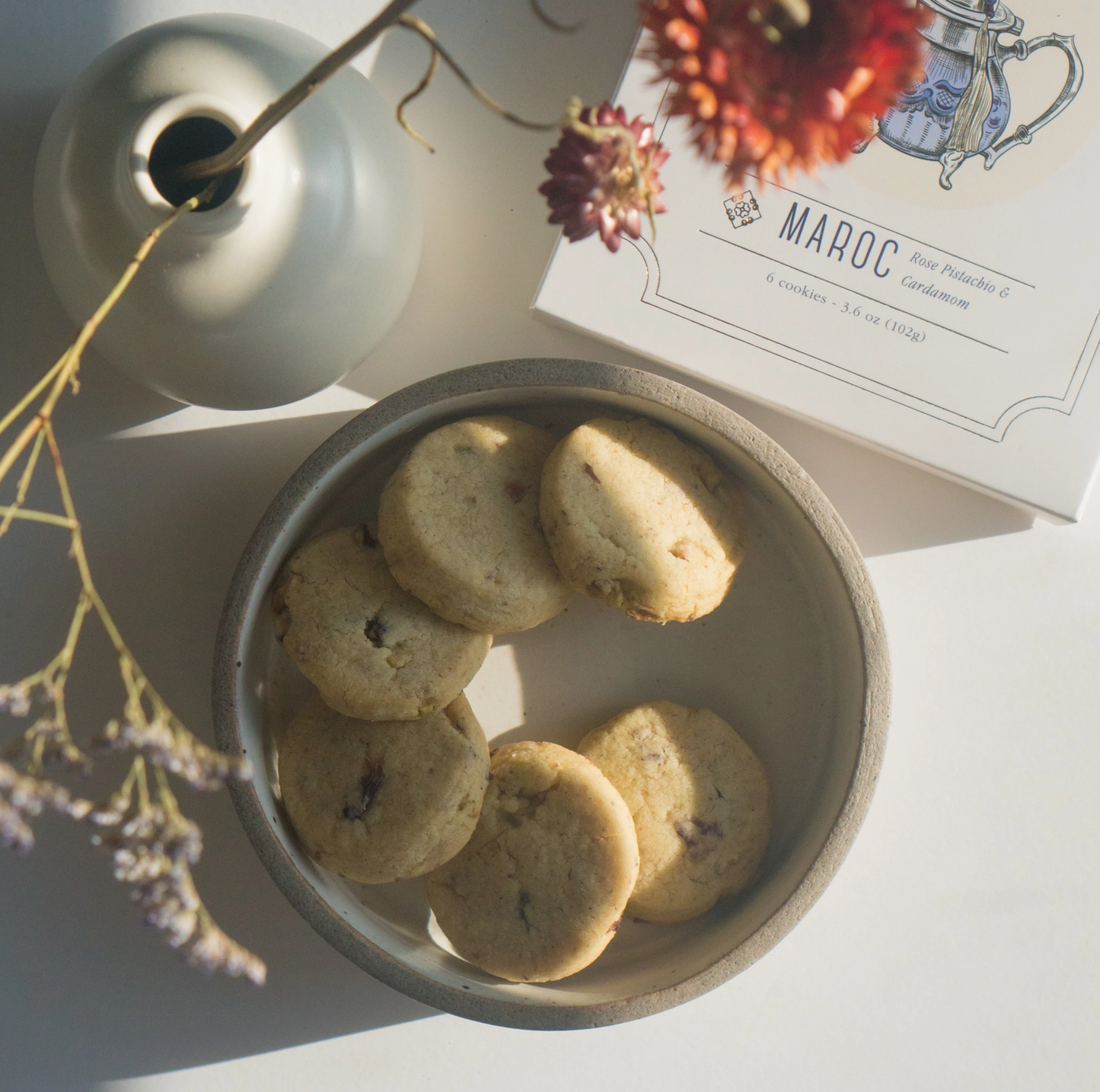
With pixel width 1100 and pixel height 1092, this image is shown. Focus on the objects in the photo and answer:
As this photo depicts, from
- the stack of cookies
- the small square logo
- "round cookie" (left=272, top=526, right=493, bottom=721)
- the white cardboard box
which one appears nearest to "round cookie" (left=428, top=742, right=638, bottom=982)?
the stack of cookies

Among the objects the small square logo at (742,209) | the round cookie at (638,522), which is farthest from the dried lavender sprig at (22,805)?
the small square logo at (742,209)

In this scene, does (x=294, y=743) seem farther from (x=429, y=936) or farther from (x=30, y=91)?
(x=30, y=91)

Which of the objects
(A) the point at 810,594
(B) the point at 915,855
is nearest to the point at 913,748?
(B) the point at 915,855

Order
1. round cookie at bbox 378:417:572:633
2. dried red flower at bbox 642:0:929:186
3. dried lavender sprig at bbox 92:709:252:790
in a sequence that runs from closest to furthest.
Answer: dried red flower at bbox 642:0:929:186 < dried lavender sprig at bbox 92:709:252:790 < round cookie at bbox 378:417:572:633

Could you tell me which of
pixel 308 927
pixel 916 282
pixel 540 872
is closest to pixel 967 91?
pixel 916 282

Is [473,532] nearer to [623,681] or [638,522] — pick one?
[638,522]

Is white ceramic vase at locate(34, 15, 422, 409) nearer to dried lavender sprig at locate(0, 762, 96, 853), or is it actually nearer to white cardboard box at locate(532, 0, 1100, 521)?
white cardboard box at locate(532, 0, 1100, 521)
